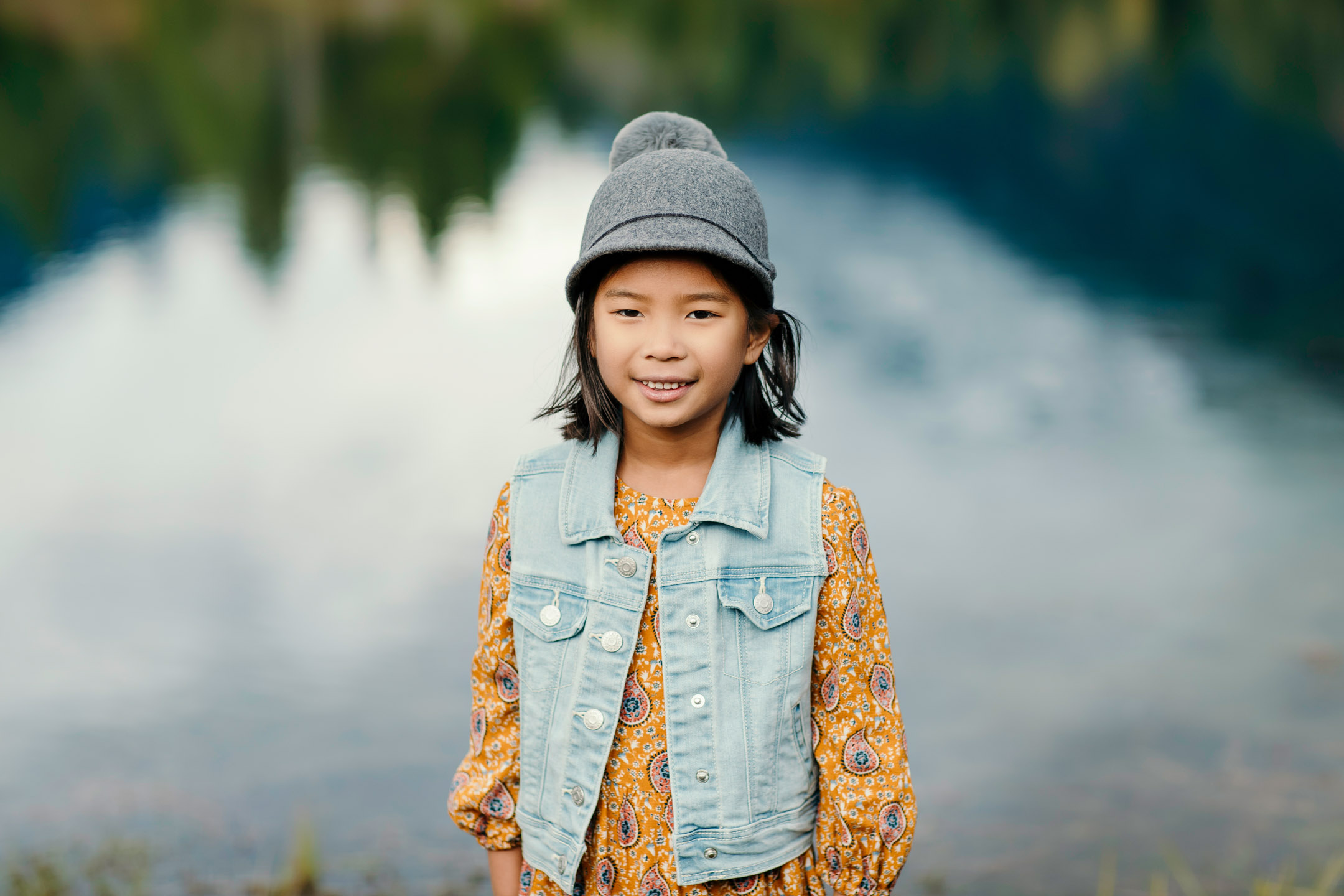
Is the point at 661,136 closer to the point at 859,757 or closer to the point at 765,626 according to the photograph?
the point at 765,626

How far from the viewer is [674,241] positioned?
4.74 feet

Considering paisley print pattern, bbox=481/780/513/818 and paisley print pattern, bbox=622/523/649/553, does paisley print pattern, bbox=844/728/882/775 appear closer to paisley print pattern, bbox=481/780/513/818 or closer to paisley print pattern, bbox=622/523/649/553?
paisley print pattern, bbox=622/523/649/553

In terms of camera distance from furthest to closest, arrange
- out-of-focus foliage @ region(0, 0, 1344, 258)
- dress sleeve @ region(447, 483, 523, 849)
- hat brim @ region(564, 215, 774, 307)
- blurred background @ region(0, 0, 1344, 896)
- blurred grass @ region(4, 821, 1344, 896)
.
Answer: out-of-focus foliage @ region(0, 0, 1344, 258), blurred background @ region(0, 0, 1344, 896), blurred grass @ region(4, 821, 1344, 896), dress sleeve @ region(447, 483, 523, 849), hat brim @ region(564, 215, 774, 307)

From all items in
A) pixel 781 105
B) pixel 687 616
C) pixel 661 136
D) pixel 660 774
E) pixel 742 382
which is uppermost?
pixel 781 105

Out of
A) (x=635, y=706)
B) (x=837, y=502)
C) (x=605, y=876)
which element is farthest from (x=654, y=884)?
(x=837, y=502)

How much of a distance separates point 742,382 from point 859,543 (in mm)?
289

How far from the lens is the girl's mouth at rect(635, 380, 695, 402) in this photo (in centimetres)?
152

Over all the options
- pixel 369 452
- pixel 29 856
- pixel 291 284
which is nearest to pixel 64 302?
pixel 291 284

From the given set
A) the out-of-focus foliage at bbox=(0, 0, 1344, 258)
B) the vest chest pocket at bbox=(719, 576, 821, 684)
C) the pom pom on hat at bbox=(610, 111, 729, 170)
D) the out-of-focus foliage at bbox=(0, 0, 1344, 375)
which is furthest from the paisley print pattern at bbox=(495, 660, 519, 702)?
the out-of-focus foliage at bbox=(0, 0, 1344, 258)

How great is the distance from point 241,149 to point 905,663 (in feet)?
41.5

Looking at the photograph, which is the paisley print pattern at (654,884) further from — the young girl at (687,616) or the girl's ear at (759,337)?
the girl's ear at (759,337)

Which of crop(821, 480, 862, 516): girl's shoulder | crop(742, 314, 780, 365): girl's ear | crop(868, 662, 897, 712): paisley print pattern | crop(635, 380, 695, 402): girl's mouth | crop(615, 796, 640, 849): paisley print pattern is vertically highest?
crop(742, 314, 780, 365): girl's ear

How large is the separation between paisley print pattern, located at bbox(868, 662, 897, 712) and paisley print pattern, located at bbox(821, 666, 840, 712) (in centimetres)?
5

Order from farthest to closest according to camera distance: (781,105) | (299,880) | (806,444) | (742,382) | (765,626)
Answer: (781,105) < (806,444) < (299,880) < (742,382) < (765,626)
